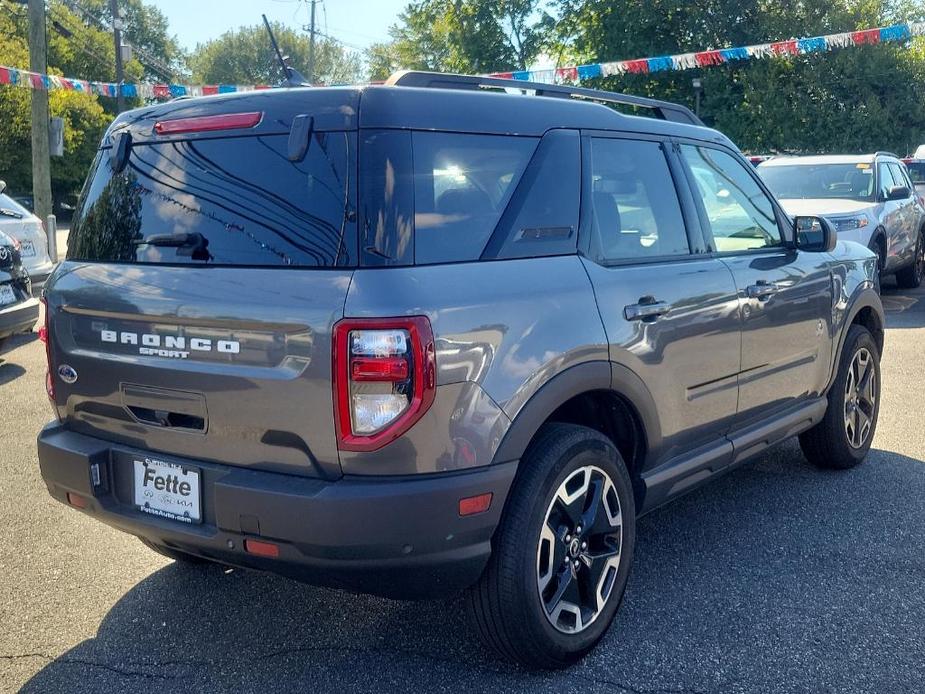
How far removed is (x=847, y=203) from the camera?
11273 mm

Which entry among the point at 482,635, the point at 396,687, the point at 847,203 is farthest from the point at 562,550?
the point at 847,203

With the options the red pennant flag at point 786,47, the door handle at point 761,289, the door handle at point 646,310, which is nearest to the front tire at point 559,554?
the door handle at point 646,310

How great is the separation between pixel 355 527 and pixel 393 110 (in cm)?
120

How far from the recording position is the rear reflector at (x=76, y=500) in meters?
3.17

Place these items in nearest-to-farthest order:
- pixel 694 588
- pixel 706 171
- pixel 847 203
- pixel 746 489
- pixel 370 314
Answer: pixel 370 314 < pixel 694 588 < pixel 706 171 < pixel 746 489 < pixel 847 203

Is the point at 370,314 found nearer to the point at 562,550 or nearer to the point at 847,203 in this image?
the point at 562,550

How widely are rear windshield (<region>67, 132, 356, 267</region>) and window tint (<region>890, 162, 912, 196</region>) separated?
37.3 feet

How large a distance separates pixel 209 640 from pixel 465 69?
32.9m

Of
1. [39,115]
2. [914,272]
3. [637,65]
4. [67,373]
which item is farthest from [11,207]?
[637,65]

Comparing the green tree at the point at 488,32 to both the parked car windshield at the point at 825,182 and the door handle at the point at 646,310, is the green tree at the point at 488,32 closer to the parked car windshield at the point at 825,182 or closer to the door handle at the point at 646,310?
the parked car windshield at the point at 825,182

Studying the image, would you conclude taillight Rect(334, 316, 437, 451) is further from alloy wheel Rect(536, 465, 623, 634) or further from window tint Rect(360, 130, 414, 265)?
alloy wheel Rect(536, 465, 623, 634)

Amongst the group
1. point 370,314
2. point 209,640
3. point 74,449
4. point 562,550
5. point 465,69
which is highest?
point 465,69

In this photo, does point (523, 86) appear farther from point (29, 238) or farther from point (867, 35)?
point (867, 35)

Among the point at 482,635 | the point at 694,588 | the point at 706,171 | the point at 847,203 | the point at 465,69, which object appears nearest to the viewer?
the point at 482,635
